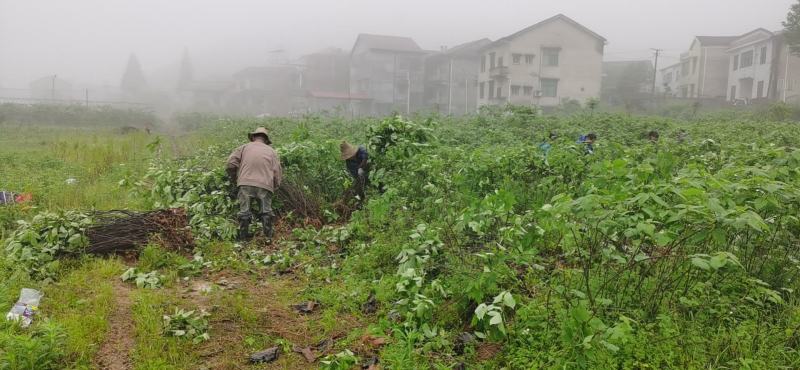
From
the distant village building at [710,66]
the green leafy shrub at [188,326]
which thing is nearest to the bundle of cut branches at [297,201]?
the green leafy shrub at [188,326]

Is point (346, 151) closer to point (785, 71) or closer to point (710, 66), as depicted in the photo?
point (785, 71)

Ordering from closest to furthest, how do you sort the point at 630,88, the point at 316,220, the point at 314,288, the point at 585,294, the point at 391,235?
1. the point at 585,294
2. the point at 314,288
3. the point at 391,235
4. the point at 316,220
5. the point at 630,88

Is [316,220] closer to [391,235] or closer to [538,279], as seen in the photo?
[391,235]

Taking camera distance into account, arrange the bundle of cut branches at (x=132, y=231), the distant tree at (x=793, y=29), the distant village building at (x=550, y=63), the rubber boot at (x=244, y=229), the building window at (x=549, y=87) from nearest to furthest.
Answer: the bundle of cut branches at (x=132, y=231) → the rubber boot at (x=244, y=229) → the distant tree at (x=793, y=29) → the distant village building at (x=550, y=63) → the building window at (x=549, y=87)

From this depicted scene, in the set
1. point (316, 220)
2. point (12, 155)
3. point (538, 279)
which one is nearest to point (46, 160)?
point (12, 155)

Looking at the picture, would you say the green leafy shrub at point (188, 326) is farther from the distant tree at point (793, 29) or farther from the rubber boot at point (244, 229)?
the distant tree at point (793, 29)

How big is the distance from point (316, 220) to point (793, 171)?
5.47 m

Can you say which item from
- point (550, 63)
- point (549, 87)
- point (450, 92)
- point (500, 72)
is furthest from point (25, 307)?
point (450, 92)

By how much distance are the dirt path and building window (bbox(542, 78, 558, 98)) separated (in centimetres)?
3856

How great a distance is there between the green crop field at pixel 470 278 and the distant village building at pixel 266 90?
48.5 metres

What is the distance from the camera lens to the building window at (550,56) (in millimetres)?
39844

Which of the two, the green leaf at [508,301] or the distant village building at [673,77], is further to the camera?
the distant village building at [673,77]

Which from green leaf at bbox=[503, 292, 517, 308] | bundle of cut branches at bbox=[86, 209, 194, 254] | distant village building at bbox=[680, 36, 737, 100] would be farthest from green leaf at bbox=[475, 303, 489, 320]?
distant village building at bbox=[680, 36, 737, 100]

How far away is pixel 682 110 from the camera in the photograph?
3391 centimetres
